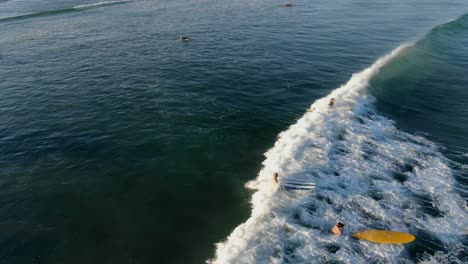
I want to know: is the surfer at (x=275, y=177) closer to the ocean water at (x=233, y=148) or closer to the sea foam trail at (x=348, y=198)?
the sea foam trail at (x=348, y=198)

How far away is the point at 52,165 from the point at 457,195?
133 ft

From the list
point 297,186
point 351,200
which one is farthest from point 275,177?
point 351,200

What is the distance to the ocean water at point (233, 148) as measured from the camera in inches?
997

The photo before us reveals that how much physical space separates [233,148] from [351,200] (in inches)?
538

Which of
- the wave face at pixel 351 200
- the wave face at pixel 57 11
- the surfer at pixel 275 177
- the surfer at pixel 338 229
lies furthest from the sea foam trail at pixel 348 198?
the wave face at pixel 57 11

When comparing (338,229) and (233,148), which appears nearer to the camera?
(338,229)

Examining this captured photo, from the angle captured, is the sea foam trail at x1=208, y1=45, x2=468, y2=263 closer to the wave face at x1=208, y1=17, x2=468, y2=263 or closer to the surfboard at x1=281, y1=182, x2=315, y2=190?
the wave face at x1=208, y1=17, x2=468, y2=263

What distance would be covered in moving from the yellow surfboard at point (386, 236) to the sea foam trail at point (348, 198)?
0.45 m

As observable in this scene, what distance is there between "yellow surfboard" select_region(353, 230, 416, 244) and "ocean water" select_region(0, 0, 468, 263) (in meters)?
0.52

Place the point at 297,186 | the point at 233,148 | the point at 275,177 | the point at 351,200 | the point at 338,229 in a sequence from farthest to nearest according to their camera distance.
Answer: the point at 233,148 < the point at 297,186 < the point at 275,177 < the point at 351,200 < the point at 338,229

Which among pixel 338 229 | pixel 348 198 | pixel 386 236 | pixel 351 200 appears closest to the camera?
pixel 386 236

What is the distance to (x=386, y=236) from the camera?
2472 centimetres

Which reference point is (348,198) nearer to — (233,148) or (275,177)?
(275,177)

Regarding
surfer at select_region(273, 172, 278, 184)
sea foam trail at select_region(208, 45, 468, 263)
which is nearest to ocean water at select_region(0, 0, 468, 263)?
sea foam trail at select_region(208, 45, 468, 263)
